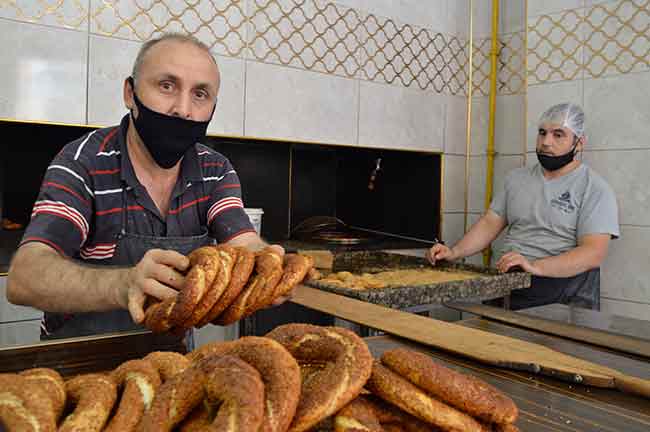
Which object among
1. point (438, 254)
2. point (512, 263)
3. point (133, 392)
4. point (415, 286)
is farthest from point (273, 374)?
point (438, 254)

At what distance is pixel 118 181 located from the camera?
1518 millimetres

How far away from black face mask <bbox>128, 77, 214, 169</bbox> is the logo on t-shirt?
6.58 ft

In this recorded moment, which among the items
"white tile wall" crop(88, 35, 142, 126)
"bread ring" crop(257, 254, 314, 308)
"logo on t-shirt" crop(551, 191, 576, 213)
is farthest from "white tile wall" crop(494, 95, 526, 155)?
"bread ring" crop(257, 254, 314, 308)

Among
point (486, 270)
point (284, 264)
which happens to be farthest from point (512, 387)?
point (486, 270)

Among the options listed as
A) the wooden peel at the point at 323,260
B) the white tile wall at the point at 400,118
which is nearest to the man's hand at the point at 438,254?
the wooden peel at the point at 323,260

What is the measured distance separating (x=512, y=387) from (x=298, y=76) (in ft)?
7.51

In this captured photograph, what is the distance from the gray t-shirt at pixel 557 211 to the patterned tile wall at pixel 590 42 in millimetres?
Answer: 609

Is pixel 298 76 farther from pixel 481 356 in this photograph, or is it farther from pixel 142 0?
pixel 481 356

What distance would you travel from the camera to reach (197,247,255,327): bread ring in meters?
1.01

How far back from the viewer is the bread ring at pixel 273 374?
61 centimetres

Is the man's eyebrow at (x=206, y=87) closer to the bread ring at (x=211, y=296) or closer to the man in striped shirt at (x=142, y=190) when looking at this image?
the man in striped shirt at (x=142, y=190)

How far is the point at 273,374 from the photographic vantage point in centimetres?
65

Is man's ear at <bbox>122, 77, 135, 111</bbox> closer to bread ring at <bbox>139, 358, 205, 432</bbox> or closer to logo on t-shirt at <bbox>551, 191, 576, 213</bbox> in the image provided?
bread ring at <bbox>139, 358, 205, 432</bbox>

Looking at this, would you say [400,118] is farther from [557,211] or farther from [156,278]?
[156,278]
